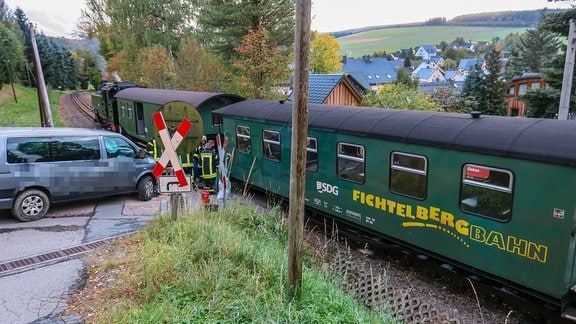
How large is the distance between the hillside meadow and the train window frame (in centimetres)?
13710

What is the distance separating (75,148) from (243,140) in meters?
4.43

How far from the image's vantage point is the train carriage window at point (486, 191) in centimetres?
539

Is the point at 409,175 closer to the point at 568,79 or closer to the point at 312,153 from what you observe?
the point at 312,153

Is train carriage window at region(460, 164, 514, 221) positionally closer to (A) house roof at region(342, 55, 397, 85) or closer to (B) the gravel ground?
(B) the gravel ground

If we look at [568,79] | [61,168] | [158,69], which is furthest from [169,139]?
[158,69]

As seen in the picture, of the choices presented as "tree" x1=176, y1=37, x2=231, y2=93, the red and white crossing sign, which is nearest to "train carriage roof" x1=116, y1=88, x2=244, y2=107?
"tree" x1=176, y1=37, x2=231, y2=93

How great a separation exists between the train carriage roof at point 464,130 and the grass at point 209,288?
2.73 m

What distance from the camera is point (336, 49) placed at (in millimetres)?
61312

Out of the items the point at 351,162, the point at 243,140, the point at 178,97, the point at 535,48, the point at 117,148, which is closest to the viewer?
the point at 351,162

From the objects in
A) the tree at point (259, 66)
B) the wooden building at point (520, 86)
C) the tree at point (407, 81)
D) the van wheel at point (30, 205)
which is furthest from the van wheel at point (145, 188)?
the wooden building at point (520, 86)

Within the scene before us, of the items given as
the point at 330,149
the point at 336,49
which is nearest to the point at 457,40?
the point at 336,49

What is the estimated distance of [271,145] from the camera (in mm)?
10305

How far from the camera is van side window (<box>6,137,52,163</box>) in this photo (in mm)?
7891

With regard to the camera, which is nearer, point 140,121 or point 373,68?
point 140,121
